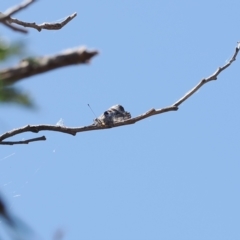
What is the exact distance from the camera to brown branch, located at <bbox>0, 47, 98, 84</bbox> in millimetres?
1364

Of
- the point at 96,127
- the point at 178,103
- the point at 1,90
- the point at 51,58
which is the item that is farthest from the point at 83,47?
the point at 96,127

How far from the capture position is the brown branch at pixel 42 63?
136 centimetres

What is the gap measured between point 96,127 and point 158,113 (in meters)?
0.83

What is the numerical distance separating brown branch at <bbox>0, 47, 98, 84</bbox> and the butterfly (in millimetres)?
3541

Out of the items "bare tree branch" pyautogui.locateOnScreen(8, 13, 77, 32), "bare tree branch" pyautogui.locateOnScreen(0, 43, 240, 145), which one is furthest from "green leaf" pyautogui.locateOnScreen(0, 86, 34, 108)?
"bare tree branch" pyautogui.locateOnScreen(8, 13, 77, 32)

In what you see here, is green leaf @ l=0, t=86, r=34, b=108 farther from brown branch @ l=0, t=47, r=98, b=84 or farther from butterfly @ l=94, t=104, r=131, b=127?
butterfly @ l=94, t=104, r=131, b=127

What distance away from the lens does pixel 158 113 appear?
422 centimetres

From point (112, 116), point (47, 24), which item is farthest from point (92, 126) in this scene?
point (47, 24)

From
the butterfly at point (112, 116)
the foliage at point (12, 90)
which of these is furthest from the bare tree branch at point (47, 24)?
the foliage at point (12, 90)

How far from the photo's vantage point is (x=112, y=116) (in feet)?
18.0

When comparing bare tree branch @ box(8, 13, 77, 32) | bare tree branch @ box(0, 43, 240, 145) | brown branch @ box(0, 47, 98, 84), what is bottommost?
brown branch @ box(0, 47, 98, 84)

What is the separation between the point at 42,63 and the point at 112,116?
413 cm

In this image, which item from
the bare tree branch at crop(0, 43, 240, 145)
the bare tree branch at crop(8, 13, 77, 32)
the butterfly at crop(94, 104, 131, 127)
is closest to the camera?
the bare tree branch at crop(0, 43, 240, 145)

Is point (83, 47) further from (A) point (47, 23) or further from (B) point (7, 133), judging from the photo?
(A) point (47, 23)
